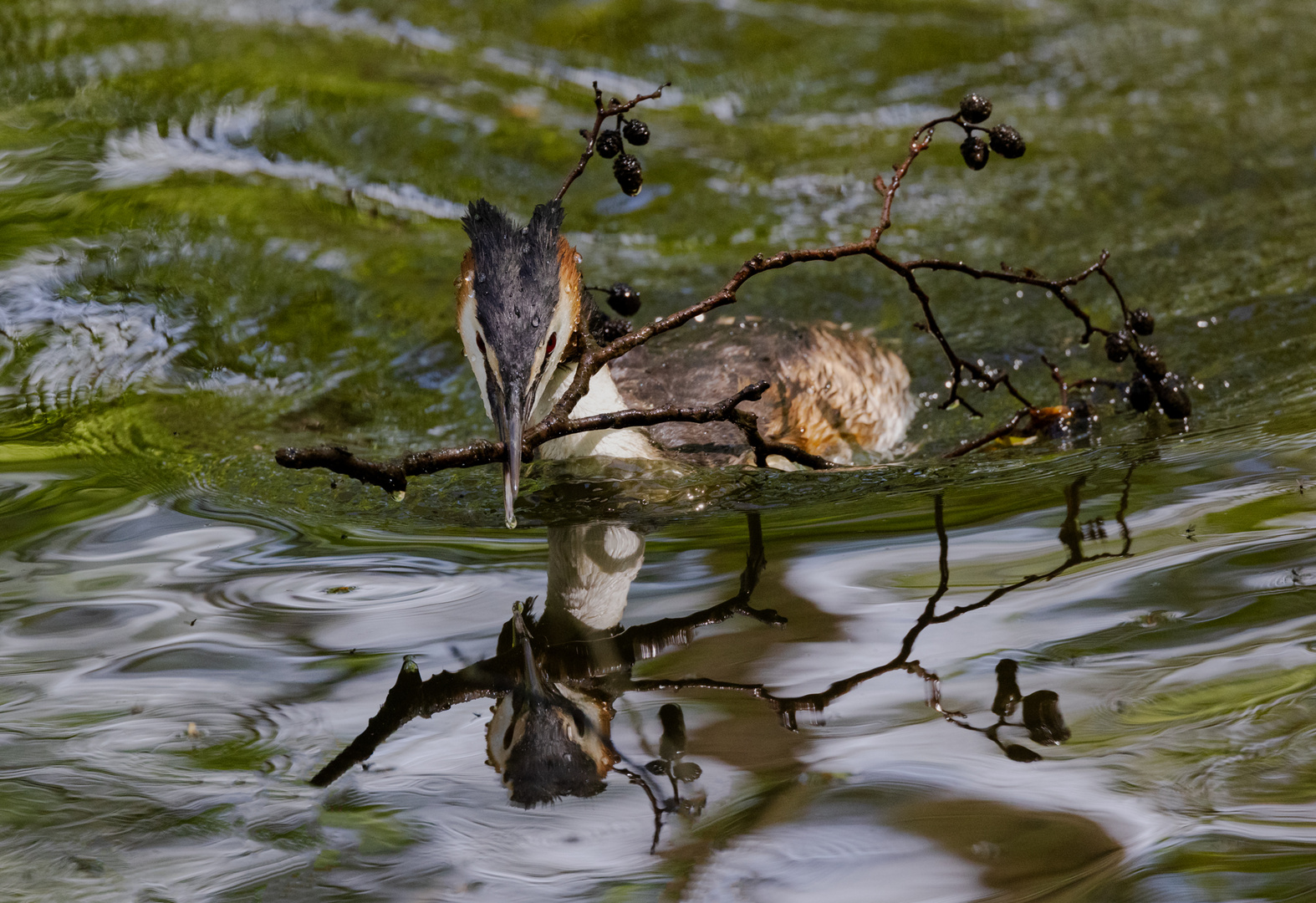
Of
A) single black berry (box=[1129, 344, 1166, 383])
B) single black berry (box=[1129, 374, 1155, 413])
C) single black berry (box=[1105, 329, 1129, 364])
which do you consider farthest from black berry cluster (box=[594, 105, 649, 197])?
single black berry (box=[1129, 374, 1155, 413])

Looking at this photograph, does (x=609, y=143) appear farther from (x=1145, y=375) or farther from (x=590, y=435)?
(x=1145, y=375)

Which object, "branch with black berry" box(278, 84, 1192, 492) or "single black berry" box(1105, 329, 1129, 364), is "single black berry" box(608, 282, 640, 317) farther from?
"single black berry" box(1105, 329, 1129, 364)

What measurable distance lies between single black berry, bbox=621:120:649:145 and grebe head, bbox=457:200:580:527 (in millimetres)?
305

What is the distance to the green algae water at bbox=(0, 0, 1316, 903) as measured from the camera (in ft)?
6.91

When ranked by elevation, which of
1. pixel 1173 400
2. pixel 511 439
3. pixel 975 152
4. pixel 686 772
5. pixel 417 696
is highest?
pixel 975 152

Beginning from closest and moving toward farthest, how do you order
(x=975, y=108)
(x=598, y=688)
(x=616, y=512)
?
(x=598, y=688), (x=975, y=108), (x=616, y=512)

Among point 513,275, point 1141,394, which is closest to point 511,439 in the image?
point 513,275

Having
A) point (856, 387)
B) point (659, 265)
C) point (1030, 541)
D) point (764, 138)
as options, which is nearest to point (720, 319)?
point (856, 387)

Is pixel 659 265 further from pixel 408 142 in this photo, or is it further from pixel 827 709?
pixel 827 709

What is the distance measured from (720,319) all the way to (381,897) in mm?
3738

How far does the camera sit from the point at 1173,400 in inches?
165

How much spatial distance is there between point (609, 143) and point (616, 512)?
1145 millimetres

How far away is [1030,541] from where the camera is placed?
9.97ft

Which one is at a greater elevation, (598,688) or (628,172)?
(628,172)
